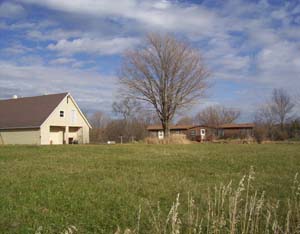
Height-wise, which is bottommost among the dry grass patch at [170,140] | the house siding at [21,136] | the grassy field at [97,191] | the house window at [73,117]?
the grassy field at [97,191]

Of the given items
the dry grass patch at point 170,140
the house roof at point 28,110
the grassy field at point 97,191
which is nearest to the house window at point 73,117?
the house roof at point 28,110

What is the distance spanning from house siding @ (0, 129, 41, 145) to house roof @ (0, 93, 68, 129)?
0.61m

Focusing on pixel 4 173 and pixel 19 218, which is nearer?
pixel 19 218

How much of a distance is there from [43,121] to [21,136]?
11.2 feet

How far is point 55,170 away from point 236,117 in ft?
304

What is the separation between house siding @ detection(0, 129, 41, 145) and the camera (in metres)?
40.7

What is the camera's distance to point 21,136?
4169 cm

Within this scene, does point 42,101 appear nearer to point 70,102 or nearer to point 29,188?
point 70,102

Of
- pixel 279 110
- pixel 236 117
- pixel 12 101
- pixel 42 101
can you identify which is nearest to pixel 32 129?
pixel 42 101

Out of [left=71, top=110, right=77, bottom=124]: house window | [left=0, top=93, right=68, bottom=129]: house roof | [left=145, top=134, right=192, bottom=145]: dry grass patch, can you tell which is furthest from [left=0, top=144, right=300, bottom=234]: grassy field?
[left=71, top=110, right=77, bottom=124]: house window

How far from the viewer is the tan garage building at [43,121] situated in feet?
135

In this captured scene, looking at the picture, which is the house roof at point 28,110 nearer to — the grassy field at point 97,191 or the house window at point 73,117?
the house window at point 73,117

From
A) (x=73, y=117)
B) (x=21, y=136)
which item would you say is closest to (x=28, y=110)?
(x=21, y=136)

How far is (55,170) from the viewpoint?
11531 millimetres
